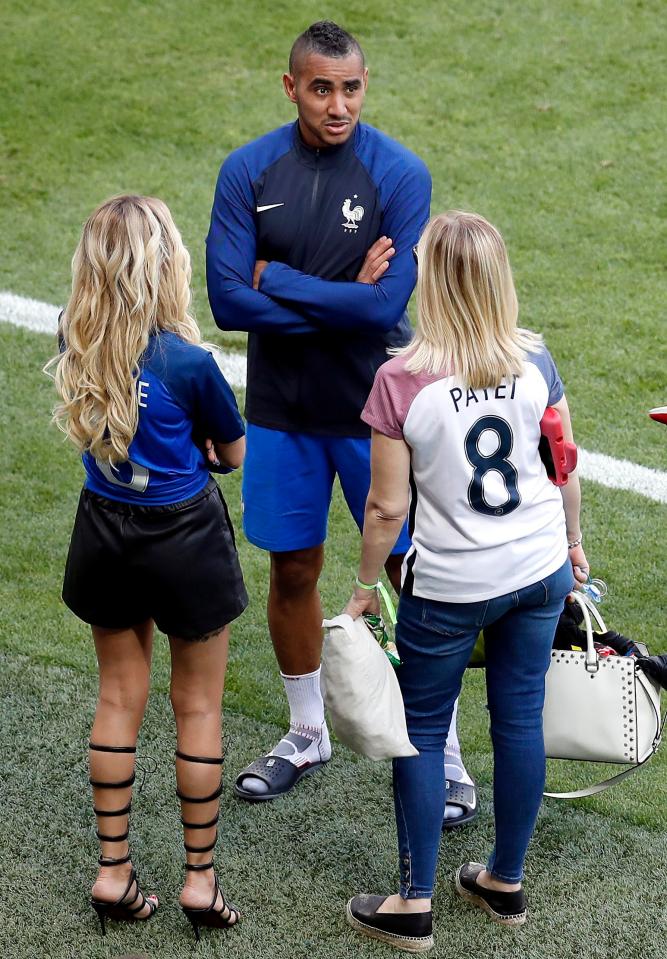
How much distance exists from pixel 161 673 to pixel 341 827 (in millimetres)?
1112

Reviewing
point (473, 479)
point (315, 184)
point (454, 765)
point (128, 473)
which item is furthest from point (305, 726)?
point (315, 184)

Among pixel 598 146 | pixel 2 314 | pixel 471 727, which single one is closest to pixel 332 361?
pixel 471 727

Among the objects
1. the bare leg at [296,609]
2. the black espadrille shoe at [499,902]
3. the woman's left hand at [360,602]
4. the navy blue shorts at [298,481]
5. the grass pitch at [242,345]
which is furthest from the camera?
the bare leg at [296,609]

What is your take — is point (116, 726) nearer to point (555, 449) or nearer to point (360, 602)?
point (360, 602)

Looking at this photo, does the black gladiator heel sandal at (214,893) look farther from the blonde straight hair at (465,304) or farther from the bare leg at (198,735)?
the blonde straight hair at (465,304)

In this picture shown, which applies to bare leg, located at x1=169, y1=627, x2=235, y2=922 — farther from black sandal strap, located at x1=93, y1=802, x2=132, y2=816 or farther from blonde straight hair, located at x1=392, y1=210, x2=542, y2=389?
blonde straight hair, located at x1=392, y1=210, x2=542, y2=389

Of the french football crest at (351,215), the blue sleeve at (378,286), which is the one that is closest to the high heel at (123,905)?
the blue sleeve at (378,286)

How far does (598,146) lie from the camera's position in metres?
9.23

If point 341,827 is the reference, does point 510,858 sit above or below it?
above

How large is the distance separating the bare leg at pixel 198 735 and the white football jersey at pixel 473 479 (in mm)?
625

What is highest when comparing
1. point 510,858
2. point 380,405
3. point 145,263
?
point 145,263

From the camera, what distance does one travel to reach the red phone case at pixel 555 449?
3.37 m

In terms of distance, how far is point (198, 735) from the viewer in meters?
3.69

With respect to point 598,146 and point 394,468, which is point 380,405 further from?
point 598,146
